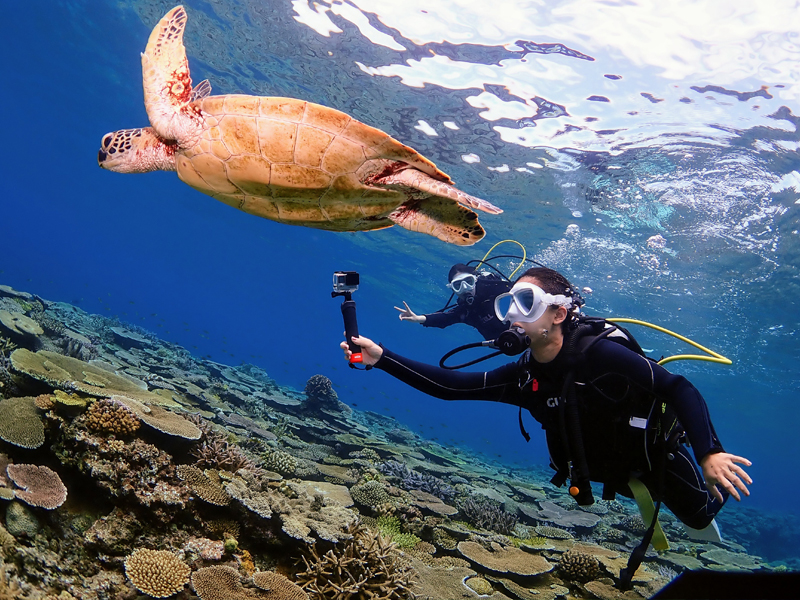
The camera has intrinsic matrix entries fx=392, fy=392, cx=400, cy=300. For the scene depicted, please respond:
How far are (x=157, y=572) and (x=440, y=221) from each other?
12.2 ft

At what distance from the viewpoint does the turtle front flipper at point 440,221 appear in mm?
3854

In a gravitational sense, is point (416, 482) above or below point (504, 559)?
below

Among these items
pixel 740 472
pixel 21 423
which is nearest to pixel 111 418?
pixel 21 423

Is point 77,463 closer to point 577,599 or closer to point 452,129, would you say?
point 577,599

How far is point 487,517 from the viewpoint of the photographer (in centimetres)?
638

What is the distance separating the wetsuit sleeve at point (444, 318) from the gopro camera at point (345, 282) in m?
4.30

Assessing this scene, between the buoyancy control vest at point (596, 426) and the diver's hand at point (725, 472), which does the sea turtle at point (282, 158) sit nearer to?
the buoyancy control vest at point (596, 426)

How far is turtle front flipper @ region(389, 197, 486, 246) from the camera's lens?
385 cm

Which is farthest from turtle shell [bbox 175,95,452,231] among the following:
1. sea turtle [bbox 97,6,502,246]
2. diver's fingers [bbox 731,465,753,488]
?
diver's fingers [bbox 731,465,753,488]

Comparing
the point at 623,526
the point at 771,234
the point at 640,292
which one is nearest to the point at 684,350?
the point at 640,292

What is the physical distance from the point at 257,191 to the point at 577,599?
5.42 metres

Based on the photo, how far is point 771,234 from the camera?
1315 centimetres

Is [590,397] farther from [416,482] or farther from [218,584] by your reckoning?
[416,482]

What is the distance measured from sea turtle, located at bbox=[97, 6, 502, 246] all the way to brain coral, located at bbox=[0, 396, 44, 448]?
2.49 m
